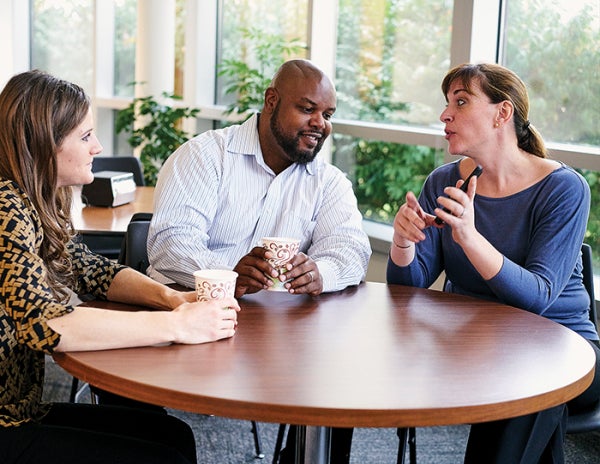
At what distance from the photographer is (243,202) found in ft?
8.77

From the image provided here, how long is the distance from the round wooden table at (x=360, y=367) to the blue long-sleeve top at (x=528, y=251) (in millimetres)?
217

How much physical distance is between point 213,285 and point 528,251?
3.32ft

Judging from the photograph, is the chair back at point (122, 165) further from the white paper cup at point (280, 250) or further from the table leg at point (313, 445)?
the table leg at point (313, 445)

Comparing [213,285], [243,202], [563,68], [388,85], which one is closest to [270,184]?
[243,202]

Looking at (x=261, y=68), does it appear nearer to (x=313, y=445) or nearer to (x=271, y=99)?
(x=271, y=99)

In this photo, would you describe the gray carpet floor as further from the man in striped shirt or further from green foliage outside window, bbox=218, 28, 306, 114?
green foliage outside window, bbox=218, 28, 306, 114

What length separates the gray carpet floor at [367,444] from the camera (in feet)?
10.6

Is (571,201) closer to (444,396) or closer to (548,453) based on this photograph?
(548,453)

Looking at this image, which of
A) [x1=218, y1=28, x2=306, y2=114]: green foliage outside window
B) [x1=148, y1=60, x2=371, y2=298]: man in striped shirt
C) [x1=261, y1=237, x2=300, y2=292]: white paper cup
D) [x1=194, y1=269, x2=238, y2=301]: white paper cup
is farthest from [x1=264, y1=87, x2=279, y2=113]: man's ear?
[x1=218, y1=28, x2=306, y2=114]: green foliage outside window

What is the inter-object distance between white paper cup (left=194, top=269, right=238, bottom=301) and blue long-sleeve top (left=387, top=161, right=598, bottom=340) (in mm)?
759

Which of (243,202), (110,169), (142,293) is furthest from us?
(110,169)

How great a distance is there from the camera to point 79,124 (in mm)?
1889

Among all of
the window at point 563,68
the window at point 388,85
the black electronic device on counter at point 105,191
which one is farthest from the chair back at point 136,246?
the window at point 388,85

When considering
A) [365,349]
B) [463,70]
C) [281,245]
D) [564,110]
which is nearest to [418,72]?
[564,110]
